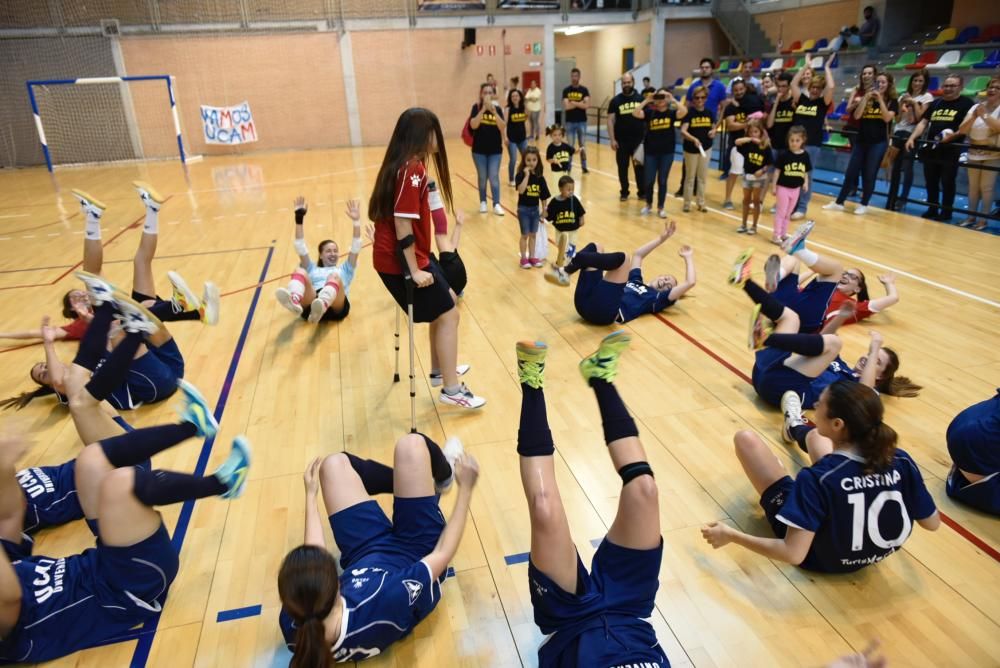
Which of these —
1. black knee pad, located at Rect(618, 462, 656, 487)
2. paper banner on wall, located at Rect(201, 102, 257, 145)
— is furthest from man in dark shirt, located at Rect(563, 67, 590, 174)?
black knee pad, located at Rect(618, 462, 656, 487)

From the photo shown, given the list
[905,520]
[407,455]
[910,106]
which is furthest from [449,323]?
[910,106]

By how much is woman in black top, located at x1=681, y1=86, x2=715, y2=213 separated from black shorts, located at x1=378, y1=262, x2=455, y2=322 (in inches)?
262

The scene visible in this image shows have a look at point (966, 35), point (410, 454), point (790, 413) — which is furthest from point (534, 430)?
point (966, 35)


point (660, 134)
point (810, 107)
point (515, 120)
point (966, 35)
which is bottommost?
point (660, 134)

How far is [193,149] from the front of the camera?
745 inches

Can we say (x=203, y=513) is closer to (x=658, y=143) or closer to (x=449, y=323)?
(x=449, y=323)

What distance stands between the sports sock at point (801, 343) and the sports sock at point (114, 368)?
3608 millimetres

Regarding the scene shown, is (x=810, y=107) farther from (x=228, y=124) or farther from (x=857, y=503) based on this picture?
(x=228, y=124)

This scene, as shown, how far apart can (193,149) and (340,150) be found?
13.6 feet

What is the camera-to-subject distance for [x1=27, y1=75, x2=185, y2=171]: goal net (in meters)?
17.8

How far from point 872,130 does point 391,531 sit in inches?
362

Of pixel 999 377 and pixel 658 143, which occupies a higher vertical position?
pixel 658 143

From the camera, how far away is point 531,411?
8.70 feet

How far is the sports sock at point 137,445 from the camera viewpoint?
2814mm
